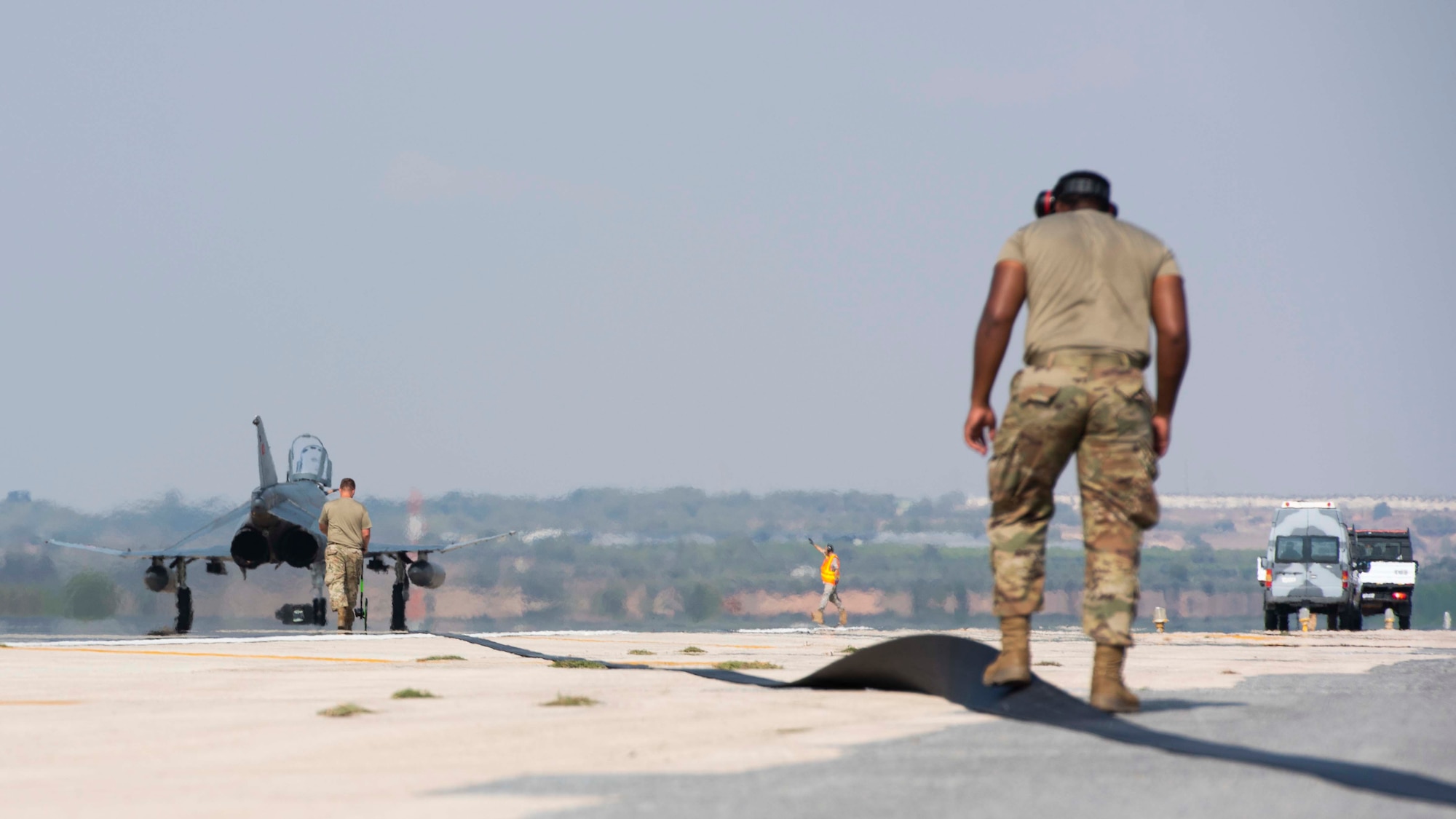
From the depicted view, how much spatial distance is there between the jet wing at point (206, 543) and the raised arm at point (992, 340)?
3021cm

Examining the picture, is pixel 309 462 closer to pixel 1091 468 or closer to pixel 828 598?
pixel 828 598

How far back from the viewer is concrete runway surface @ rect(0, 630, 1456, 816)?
13.5ft

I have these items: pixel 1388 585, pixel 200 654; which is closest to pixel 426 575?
pixel 200 654

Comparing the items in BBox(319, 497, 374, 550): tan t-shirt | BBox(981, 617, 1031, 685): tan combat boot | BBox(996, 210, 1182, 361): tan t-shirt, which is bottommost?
BBox(981, 617, 1031, 685): tan combat boot

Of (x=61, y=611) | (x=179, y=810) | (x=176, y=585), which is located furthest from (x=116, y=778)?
(x=61, y=611)

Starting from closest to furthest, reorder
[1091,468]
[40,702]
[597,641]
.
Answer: [1091,468], [40,702], [597,641]

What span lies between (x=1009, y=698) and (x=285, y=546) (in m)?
27.9

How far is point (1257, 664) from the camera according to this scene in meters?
11.5

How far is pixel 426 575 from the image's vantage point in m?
34.5

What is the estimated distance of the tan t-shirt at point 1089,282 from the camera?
21.9 feet

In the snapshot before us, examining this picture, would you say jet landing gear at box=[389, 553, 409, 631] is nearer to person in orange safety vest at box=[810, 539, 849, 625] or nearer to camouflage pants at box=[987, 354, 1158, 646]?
person in orange safety vest at box=[810, 539, 849, 625]

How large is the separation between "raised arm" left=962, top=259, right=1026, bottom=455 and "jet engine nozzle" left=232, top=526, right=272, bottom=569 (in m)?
27.9

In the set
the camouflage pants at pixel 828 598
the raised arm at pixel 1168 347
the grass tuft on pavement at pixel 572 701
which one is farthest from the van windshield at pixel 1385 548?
the grass tuft on pavement at pixel 572 701

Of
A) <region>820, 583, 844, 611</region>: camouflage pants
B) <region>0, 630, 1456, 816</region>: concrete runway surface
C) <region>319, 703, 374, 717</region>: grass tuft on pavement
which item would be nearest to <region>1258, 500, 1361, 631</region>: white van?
<region>820, 583, 844, 611</region>: camouflage pants
